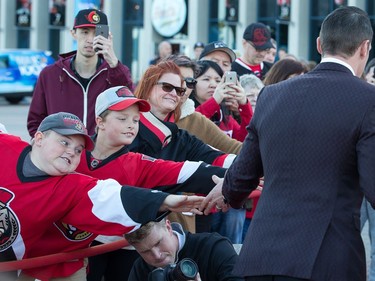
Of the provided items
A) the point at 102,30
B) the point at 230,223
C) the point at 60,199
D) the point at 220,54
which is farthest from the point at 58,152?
the point at 220,54

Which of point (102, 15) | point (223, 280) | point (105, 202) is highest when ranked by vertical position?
point (102, 15)

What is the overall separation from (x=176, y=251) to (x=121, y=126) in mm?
744

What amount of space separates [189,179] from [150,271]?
0.58 metres

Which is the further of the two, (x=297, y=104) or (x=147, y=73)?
(x=147, y=73)

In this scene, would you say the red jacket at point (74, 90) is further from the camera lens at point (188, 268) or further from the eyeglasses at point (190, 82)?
the camera lens at point (188, 268)

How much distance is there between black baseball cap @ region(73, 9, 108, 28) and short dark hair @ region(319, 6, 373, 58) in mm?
3484

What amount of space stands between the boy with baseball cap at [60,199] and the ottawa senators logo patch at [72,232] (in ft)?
0.39

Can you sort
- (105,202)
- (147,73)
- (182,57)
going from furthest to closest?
(182,57) < (147,73) < (105,202)

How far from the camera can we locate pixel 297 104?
3830 mm

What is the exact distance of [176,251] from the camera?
195 inches

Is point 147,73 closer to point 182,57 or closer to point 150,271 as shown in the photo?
point 182,57

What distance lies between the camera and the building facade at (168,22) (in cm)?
3572

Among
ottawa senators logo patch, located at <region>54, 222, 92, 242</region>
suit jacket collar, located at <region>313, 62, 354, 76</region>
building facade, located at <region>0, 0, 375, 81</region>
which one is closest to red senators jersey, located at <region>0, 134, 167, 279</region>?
ottawa senators logo patch, located at <region>54, 222, 92, 242</region>

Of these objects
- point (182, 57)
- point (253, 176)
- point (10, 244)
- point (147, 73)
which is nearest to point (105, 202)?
point (10, 244)
